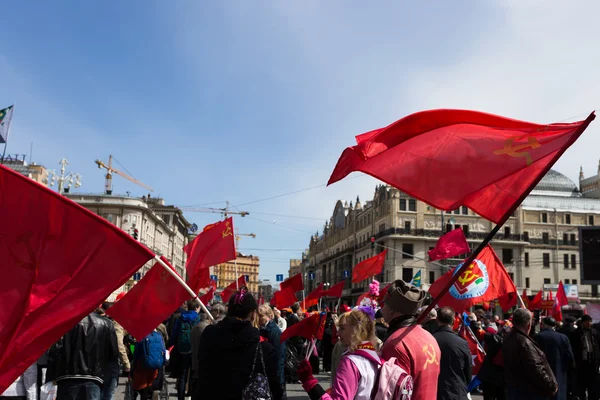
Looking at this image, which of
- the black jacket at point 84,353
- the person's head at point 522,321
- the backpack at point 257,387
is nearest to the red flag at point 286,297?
the black jacket at point 84,353

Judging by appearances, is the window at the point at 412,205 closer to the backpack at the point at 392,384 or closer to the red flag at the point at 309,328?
the red flag at the point at 309,328

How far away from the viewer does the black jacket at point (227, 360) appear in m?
4.57

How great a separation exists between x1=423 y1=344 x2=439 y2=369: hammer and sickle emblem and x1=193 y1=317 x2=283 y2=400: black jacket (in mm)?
1364

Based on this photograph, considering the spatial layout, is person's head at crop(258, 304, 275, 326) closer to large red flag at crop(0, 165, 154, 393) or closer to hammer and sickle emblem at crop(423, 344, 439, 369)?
large red flag at crop(0, 165, 154, 393)

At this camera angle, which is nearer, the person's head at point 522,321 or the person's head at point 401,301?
the person's head at point 401,301

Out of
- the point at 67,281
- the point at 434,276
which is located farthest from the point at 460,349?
the point at 434,276

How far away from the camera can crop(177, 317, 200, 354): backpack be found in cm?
1063

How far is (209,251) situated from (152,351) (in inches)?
197

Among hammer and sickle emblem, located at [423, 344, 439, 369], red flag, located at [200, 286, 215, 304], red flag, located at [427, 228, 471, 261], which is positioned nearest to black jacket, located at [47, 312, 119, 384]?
hammer and sickle emblem, located at [423, 344, 439, 369]

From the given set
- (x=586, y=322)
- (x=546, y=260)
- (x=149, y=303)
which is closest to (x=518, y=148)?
(x=149, y=303)

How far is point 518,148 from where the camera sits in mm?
4336

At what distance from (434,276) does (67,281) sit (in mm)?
68224

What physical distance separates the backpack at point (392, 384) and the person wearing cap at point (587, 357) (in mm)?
8791

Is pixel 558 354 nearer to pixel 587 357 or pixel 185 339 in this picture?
pixel 587 357
